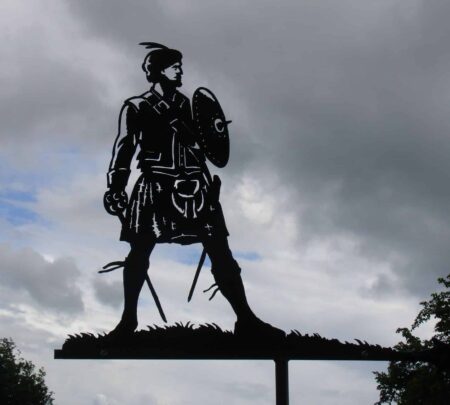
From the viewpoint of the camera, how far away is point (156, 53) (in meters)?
9.70

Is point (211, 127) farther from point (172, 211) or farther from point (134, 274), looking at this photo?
point (134, 274)

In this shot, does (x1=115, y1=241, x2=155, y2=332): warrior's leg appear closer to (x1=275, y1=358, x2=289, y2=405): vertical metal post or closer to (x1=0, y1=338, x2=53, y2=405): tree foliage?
(x1=275, y1=358, x2=289, y2=405): vertical metal post

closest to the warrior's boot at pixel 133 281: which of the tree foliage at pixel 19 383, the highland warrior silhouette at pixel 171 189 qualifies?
the highland warrior silhouette at pixel 171 189

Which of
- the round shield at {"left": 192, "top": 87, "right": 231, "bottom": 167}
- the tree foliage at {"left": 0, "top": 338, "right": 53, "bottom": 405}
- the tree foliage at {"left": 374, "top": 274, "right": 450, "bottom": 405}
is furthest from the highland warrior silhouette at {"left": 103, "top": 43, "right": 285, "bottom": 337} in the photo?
the tree foliage at {"left": 0, "top": 338, "right": 53, "bottom": 405}

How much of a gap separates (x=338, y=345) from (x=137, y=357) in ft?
7.53

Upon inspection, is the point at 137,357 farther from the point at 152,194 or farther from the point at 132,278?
the point at 152,194

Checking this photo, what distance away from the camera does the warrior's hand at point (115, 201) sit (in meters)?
8.89

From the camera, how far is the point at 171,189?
8.98 meters

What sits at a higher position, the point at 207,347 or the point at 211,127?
the point at 211,127

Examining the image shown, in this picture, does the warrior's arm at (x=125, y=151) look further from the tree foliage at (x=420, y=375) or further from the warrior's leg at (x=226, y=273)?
the tree foliage at (x=420, y=375)

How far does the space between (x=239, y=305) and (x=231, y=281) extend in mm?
317

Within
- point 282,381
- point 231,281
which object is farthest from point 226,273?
point 282,381

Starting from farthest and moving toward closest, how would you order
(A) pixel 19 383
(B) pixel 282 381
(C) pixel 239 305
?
(A) pixel 19 383 → (C) pixel 239 305 → (B) pixel 282 381

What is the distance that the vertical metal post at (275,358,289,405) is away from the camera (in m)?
7.59
